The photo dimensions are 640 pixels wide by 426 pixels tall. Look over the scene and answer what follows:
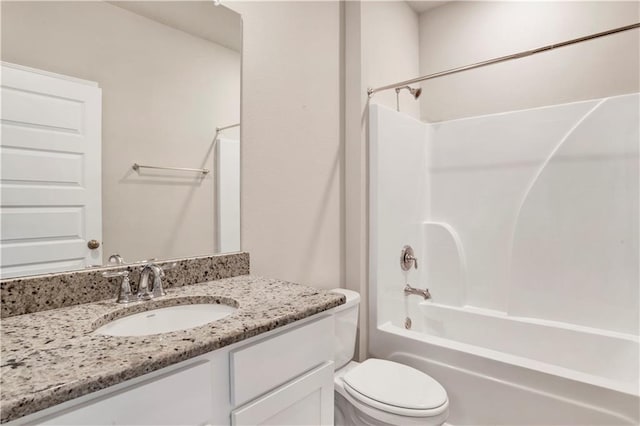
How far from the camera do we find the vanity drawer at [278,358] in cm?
84

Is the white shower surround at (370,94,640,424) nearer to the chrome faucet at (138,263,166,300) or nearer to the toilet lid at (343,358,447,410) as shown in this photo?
the toilet lid at (343,358,447,410)

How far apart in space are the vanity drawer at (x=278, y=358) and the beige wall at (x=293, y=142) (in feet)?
1.92

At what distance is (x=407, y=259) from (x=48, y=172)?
1.91 metres

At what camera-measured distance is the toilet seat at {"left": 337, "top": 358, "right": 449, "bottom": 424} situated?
1349mm

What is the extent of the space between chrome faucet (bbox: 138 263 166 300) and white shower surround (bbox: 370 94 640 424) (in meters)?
1.23

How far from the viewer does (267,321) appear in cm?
88

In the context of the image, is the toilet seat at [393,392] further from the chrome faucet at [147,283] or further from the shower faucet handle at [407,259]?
the chrome faucet at [147,283]

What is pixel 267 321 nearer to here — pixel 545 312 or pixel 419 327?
pixel 419 327

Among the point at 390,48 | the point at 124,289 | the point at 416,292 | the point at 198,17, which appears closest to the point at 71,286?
the point at 124,289

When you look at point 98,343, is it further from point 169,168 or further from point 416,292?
point 416,292

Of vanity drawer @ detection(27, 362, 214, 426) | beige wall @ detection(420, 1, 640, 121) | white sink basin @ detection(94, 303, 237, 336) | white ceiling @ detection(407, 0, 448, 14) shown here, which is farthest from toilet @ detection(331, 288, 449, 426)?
white ceiling @ detection(407, 0, 448, 14)

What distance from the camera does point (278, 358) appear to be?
94 centimetres

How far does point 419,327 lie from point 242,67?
195 cm

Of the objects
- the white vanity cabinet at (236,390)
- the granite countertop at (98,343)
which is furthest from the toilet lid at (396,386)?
the granite countertop at (98,343)
